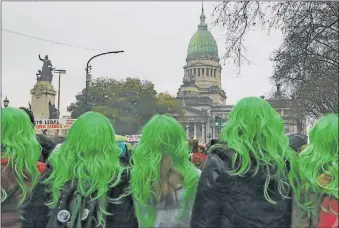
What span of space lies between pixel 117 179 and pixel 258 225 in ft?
2.81

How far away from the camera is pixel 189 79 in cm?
12162

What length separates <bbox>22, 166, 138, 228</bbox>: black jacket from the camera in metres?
3.18

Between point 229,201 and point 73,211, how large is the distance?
0.89 meters

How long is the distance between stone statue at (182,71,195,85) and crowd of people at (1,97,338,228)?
380 ft

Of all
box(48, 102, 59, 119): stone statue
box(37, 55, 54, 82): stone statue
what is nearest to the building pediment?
box(37, 55, 54, 82): stone statue

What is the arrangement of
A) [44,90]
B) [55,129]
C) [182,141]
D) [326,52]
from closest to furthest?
1. [182,141]
2. [326,52]
3. [55,129]
4. [44,90]

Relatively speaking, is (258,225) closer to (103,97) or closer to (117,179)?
(117,179)

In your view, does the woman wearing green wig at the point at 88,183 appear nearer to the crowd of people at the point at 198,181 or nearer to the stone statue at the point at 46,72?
the crowd of people at the point at 198,181

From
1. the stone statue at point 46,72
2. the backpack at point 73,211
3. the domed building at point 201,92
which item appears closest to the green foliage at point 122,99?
the stone statue at point 46,72

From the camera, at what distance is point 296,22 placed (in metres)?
13.1

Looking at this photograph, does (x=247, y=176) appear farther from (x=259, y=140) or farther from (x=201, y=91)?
(x=201, y=91)

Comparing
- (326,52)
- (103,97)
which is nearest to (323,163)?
(326,52)

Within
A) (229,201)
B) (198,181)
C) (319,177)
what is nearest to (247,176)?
(229,201)

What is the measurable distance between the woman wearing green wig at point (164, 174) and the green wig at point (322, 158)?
74 cm
